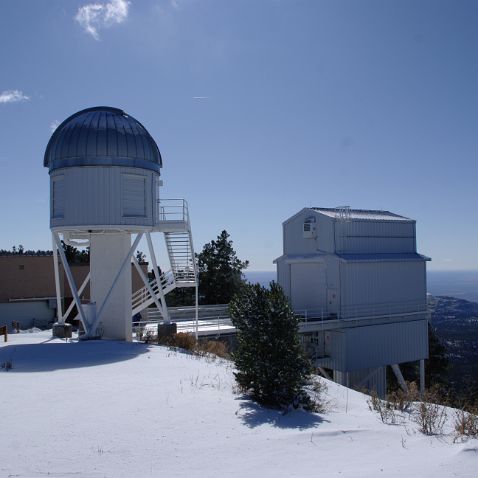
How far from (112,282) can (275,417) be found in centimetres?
1146

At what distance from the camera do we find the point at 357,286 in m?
25.7

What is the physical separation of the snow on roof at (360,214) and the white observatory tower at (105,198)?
9.02m

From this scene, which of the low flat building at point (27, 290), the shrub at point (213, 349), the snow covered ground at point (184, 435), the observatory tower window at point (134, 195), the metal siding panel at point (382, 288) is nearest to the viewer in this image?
the snow covered ground at point (184, 435)

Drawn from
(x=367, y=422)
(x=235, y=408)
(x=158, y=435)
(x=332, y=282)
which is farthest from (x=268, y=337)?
(x=332, y=282)

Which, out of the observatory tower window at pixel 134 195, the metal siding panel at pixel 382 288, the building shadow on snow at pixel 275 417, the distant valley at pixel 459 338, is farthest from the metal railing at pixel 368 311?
the building shadow on snow at pixel 275 417

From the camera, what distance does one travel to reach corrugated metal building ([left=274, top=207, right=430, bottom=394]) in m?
25.3

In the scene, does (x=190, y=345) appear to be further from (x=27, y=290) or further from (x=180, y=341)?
(x=27, y=290)

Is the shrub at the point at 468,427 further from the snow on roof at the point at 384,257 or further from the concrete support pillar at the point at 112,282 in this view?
the snow on roof at the point at 384,257

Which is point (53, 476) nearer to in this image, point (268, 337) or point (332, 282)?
point (268, 337)

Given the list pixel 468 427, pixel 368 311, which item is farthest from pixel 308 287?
pixel 468 427

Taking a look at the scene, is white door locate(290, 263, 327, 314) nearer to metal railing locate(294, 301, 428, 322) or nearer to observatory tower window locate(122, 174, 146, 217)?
metal railing locate(294, 301, 428, 322)

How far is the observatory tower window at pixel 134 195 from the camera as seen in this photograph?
19.5 metres

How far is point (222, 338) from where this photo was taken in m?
23.8

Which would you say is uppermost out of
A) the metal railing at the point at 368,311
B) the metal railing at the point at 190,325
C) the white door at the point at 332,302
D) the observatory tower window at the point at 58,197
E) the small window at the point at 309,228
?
the observatory tower window at the point at 58,197
